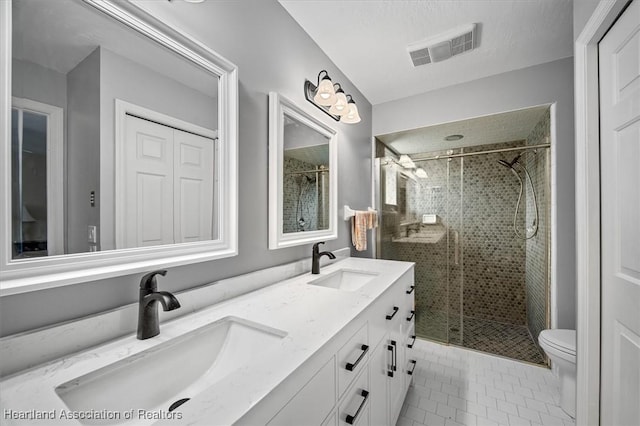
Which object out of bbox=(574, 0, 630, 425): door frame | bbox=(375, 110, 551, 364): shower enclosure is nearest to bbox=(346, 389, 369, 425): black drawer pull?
bbox=(574, 0, 630, 425): door frame

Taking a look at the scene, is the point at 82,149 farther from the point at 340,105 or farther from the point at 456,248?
the point at 456,248

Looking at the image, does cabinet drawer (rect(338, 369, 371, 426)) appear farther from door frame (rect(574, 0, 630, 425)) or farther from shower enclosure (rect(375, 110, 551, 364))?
shower enclosure (rect(375, 110, 551, 364))

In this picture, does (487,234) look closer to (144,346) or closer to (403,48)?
(403,48)

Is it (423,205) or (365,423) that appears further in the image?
(423,205)

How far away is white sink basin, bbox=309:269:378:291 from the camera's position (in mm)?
1604

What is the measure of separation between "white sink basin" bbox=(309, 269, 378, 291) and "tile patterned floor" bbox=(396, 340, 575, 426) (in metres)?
0.81

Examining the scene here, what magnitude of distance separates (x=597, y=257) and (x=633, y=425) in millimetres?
650

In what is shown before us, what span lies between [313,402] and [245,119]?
1.13 m

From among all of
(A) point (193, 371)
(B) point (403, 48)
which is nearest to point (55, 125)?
(A) point (193, 371)

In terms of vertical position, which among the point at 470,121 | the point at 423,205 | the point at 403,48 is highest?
the point at 403,48

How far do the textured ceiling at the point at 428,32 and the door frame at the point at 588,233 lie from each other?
50 cm

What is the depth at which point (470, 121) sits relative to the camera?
237cm

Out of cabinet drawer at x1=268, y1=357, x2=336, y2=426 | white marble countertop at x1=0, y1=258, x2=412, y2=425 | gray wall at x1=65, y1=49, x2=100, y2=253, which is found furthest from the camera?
gray wall at x1=65, y1=49, x2=100, y2=253

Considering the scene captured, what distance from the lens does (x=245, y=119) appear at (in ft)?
4.05
